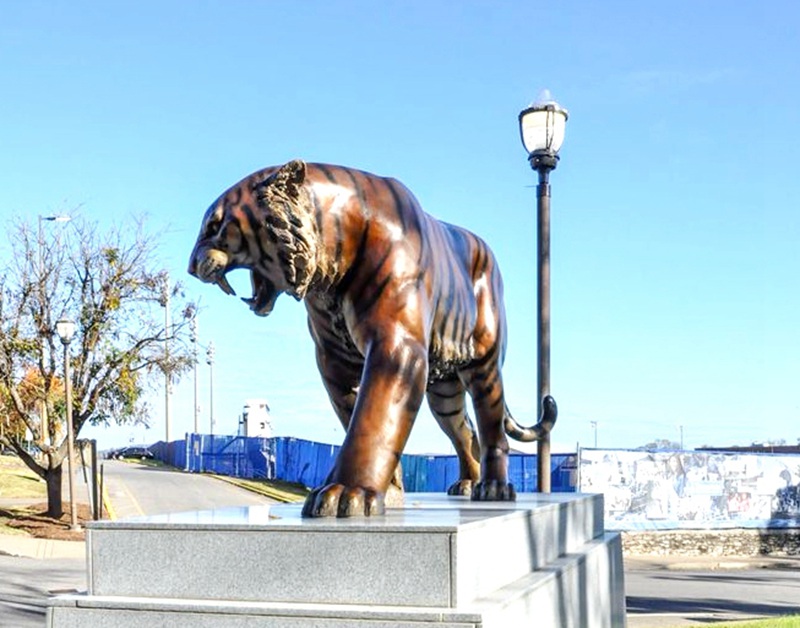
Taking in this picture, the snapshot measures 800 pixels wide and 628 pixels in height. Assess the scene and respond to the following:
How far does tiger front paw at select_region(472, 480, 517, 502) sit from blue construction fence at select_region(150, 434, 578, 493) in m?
6.84

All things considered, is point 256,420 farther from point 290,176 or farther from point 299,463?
point 290,176

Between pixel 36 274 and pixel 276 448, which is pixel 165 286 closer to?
pixel 36 274

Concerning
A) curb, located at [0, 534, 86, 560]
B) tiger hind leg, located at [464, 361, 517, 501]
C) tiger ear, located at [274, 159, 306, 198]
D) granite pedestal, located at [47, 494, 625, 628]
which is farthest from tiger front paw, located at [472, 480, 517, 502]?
curb, located at [0, 534, 86, 560]

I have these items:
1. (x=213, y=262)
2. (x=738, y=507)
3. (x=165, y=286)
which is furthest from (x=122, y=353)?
(x=213, y=262)

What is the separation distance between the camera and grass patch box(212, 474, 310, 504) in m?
29.1

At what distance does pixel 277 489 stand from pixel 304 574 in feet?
94.6

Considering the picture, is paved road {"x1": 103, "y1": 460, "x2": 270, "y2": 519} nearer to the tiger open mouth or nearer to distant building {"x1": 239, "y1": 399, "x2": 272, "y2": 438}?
distant building {"x1": 239, "y1": 399, "x2": 272, "y2": 438}

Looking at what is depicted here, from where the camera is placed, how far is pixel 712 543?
24.1m

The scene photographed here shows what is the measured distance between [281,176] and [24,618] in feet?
29.4

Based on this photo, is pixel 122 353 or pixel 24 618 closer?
pixel 24 618

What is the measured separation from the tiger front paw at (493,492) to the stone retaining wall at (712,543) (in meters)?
17.6

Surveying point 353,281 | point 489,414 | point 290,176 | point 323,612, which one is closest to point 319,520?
point 323,612

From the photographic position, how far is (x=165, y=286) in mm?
24406

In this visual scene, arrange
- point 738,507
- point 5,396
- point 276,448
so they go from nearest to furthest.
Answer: point 5,396 < point 738,507 < point 276,448
